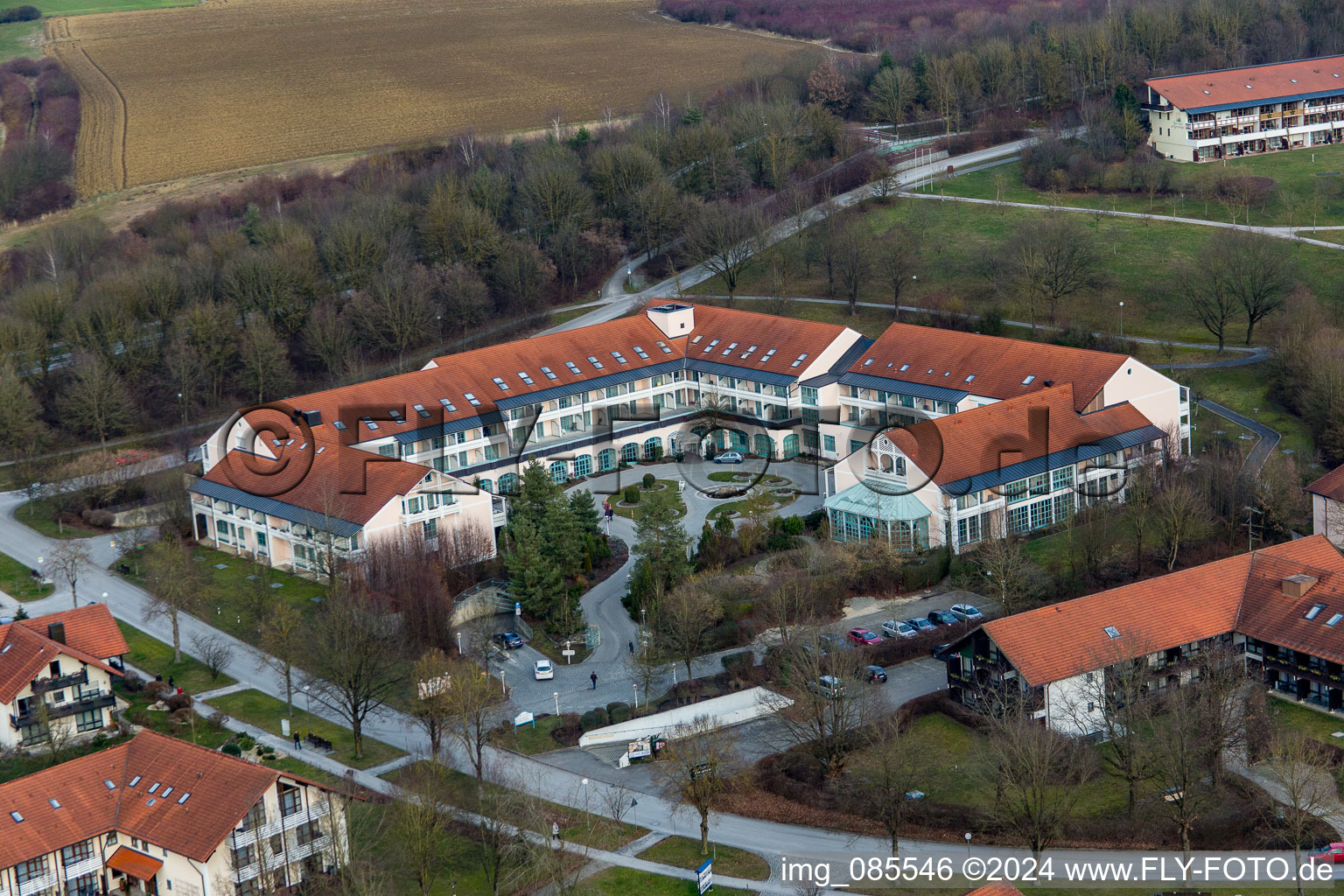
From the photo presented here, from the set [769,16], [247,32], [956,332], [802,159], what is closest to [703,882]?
[956,332]

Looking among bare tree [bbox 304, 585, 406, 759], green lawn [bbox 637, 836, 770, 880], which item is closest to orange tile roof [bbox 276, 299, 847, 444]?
bare tree [bbox 304, 585, 406, 759]

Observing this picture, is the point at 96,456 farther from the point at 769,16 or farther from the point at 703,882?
the point at 769,16

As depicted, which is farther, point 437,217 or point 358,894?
point 437,217

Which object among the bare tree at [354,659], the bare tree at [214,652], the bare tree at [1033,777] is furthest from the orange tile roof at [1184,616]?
the bare tree at [214,652]

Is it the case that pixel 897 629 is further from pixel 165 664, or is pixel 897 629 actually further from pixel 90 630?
pixel 90 630

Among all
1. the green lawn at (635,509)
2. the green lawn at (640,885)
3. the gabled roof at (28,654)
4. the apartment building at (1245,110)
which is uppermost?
the apartment building at (1245,110)

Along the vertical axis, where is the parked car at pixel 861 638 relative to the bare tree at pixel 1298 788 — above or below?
below

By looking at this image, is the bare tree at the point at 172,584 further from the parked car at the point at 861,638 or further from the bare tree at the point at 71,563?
the parked car at the point at 861,638
